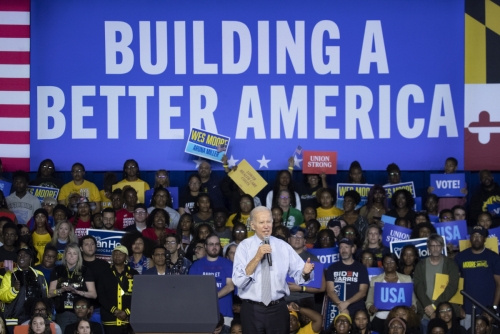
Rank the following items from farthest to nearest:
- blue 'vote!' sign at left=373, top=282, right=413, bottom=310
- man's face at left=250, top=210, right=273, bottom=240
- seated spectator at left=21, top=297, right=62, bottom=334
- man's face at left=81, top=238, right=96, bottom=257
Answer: man's face at left=81, top=238, right=96, bottom=257, blue 'vote!' sign at left=373, top=282, right=413, bottom=310, seated spectator at left=21, top=297, right=62, bottom=334, man's face at left=250, top=210, right=273, bottom=240

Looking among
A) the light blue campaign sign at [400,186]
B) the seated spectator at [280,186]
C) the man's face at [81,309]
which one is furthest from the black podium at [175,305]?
the light blue campaign sign at [400,186]

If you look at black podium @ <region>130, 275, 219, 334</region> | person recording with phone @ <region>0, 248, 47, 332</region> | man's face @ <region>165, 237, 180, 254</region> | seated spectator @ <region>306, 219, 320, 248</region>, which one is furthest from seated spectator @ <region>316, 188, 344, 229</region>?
black podium @ <region>130, 275, 219, 334</region>

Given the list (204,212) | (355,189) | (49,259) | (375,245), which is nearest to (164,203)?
(204,212)

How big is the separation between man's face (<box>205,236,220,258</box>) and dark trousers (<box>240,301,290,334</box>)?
307 centimetres

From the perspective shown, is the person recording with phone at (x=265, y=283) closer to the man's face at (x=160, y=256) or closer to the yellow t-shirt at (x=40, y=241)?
the man's face at (x=160, y=256)

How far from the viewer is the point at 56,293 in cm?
998

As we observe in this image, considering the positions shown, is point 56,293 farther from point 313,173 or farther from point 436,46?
point 436,46

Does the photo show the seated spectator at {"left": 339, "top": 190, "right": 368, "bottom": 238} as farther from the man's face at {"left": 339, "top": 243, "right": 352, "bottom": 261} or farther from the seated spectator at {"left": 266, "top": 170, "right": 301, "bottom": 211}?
the man's face at {"left": 339, "top": 243, "right": 352, "bottom": 261}

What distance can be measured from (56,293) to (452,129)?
19.5ft

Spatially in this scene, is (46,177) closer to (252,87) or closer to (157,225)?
(157,225)


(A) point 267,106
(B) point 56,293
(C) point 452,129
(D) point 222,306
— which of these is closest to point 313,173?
(A) point 267,106

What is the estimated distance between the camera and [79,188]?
12.5 m

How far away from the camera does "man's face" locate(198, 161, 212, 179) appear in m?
12.5

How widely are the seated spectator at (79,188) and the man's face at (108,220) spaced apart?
1083mm
